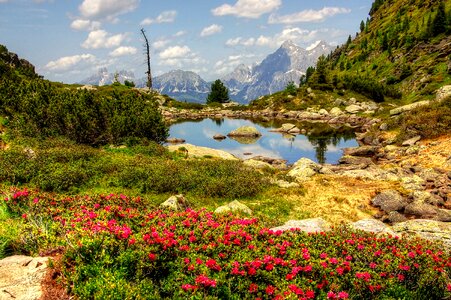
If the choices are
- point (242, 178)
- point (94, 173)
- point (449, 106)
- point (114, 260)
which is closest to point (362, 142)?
point (449, 106)

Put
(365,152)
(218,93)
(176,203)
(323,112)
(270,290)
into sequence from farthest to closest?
1. (218,93)
2. (323,112)
3. (365,152)
4. (176,203)
5. (270,290)

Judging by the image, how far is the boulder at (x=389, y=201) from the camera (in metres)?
21.4

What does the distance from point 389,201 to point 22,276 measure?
69.5 feet

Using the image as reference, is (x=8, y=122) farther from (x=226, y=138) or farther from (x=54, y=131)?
(x=226, y=138)

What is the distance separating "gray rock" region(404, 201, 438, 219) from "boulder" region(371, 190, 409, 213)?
0.63 meters

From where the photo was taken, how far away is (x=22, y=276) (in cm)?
801

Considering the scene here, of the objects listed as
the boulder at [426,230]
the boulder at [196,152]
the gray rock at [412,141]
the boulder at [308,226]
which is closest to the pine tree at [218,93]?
the boulder at [196,152]

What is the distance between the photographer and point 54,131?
3350cm

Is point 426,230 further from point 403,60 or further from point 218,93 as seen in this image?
point 403,60

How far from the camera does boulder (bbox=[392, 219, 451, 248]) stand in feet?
46.7

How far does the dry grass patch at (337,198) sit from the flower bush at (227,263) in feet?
32.9

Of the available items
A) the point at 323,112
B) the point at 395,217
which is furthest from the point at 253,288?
the point at 323,112

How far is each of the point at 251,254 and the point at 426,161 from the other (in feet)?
105

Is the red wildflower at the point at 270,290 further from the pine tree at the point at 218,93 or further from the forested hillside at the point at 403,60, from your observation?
the pine tree at the point at 218,93
